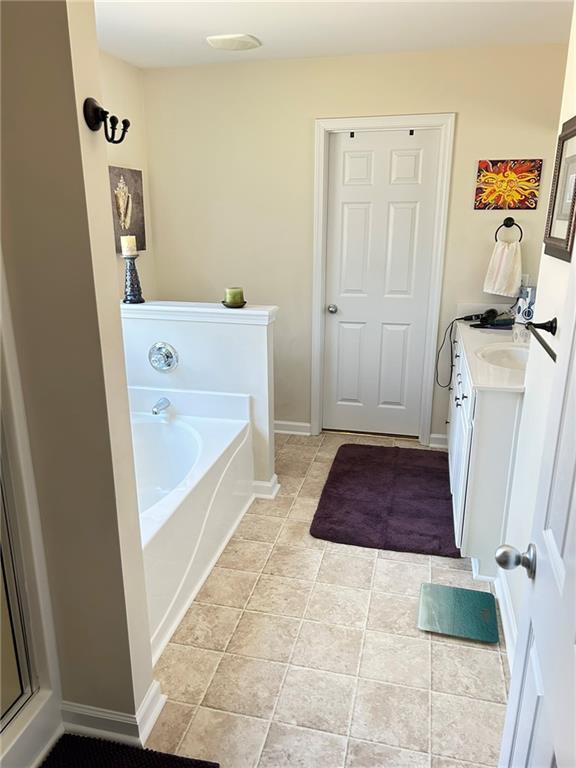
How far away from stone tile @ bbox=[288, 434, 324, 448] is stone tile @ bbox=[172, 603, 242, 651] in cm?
174

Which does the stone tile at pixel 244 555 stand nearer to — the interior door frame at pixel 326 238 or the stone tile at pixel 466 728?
the stone tile at pixel 466 728

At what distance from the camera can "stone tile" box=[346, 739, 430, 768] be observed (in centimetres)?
161

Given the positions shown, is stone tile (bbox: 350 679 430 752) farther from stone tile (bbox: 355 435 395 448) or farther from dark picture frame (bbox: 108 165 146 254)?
dark picture frame (bbox: 108 165 146 254)

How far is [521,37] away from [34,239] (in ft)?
9.50

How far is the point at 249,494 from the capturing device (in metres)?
3.10

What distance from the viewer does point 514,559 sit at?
1.02 m

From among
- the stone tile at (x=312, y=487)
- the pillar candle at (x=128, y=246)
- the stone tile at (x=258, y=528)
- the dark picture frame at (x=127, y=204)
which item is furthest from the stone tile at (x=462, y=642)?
the dark picture frame at (x=127, y=204)

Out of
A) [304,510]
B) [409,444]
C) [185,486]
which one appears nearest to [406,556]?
[304,510]

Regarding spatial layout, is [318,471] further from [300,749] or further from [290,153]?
[290,153]

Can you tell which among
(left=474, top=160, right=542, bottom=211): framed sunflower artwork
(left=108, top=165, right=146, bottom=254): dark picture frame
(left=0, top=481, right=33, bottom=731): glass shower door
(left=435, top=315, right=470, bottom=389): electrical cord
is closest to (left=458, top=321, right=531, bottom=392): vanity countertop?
(left=435, top=315, right=470, bottom=389): electrical cord

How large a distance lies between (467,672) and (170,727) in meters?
1.02

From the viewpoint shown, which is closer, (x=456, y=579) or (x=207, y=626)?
(x=207, y=626)

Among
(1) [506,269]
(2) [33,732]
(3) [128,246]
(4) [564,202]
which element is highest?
(4) [564,202]

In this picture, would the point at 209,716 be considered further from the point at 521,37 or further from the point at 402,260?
the point at 521,37
